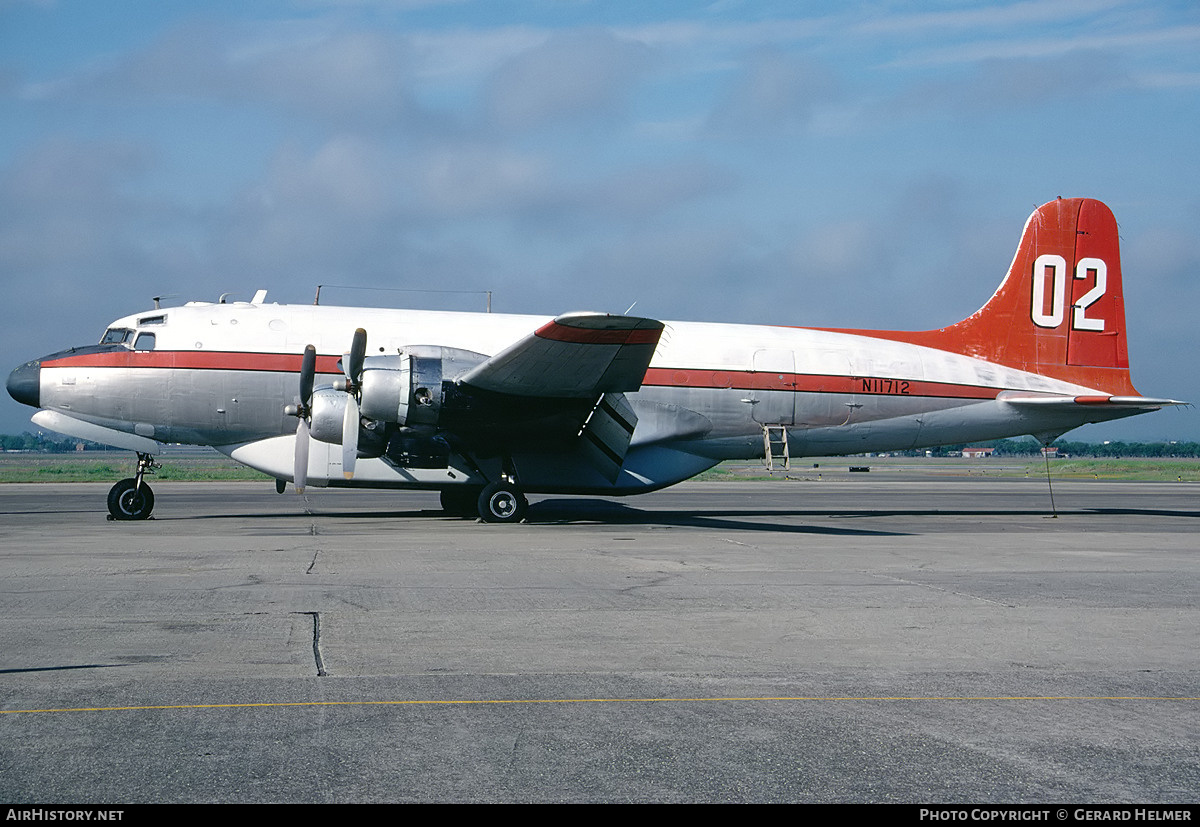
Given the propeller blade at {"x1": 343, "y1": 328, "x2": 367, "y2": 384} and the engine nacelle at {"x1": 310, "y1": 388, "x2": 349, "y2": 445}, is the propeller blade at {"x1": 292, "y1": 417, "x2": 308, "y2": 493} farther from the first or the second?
the propeller blade at {"x1": 343, "y1": 328, "x2": 367, "y2": 384}

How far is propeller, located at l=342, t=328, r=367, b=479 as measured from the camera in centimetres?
1842

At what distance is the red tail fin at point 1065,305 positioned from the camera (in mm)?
25609

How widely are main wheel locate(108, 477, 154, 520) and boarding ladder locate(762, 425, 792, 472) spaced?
12772mm

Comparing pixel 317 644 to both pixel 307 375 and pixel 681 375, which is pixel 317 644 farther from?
pixel 681 375

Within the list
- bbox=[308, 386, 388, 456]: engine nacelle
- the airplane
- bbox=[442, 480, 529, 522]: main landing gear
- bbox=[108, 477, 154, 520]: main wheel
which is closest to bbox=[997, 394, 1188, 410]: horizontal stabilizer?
the airplane

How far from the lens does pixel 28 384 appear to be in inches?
815

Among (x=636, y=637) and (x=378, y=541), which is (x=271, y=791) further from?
(x=378, y=541)

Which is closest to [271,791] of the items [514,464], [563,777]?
[563,777]

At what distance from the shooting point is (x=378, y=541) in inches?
632

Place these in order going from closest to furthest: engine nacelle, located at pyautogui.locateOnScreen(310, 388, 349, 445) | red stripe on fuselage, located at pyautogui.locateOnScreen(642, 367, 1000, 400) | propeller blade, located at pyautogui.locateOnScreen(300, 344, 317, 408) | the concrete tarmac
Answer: the concrete tarmac
engine nacelle, located at pyautogui.locateOnScreen(310, 388, 349, 445)
propeller blade, located at pyautogui.locateOnScreen(300, 344, 317, 408)
red stripe on fuselage, located at pyautogui.locateOnScreen(642, 367, 1000, 400)

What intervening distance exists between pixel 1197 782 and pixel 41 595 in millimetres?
9811

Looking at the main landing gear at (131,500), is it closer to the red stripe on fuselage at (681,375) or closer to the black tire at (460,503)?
the red stripe on fuselage at (681,375)

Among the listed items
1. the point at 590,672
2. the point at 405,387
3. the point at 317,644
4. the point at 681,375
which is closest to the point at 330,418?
the point at 405,387

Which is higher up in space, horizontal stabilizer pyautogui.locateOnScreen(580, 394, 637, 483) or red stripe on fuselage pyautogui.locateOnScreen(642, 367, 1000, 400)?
red stripe on fuselage pyautogui.locateOnScreen(642, 367, 1000, 400)
